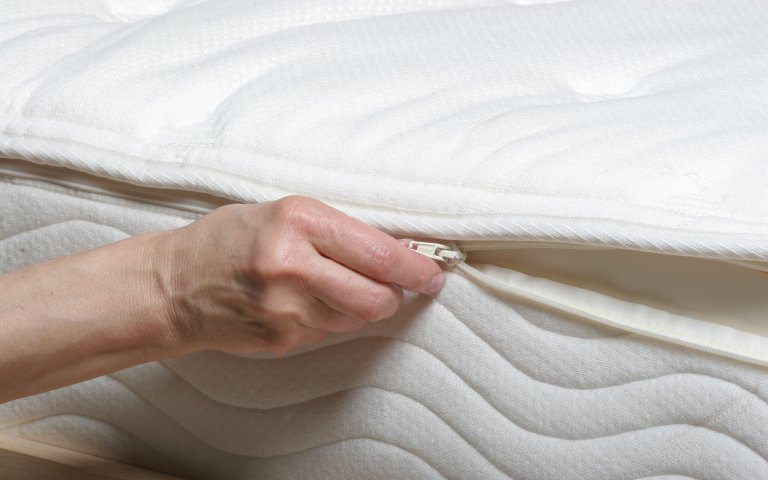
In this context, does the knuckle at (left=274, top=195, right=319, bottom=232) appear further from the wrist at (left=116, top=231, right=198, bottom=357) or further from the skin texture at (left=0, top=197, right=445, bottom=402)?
the wrist at (left=116, top=231, right=198, bottom=357)

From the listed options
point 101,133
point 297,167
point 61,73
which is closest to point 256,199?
point 297,167

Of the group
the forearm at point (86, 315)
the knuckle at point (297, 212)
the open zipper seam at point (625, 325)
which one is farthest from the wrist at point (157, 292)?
the open zipper seam at point (625, 325)

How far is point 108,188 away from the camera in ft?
2.67

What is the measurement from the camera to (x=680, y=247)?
632 millimetres

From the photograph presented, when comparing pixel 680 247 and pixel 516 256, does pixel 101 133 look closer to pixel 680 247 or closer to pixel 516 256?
pixel 516 256

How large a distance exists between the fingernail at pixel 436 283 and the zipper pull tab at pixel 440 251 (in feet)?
0.04

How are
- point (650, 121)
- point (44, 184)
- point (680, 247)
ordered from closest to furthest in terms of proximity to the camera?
1. point (680, 247)
2. point (650, 121)
3. point (44, 184)

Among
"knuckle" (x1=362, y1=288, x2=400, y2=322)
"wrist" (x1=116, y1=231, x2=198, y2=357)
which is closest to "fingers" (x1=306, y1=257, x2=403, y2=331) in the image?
"knuckle" (x1=362, y1=288, x2=400, y2=322)

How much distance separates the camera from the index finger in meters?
0.66

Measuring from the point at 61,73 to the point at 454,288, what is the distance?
0.45 metres

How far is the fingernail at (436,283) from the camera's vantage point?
70cm

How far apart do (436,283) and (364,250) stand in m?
0.08

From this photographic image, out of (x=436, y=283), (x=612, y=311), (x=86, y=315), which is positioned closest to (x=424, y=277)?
(x=436, y=283)

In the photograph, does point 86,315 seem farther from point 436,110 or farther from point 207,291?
point 436,110
